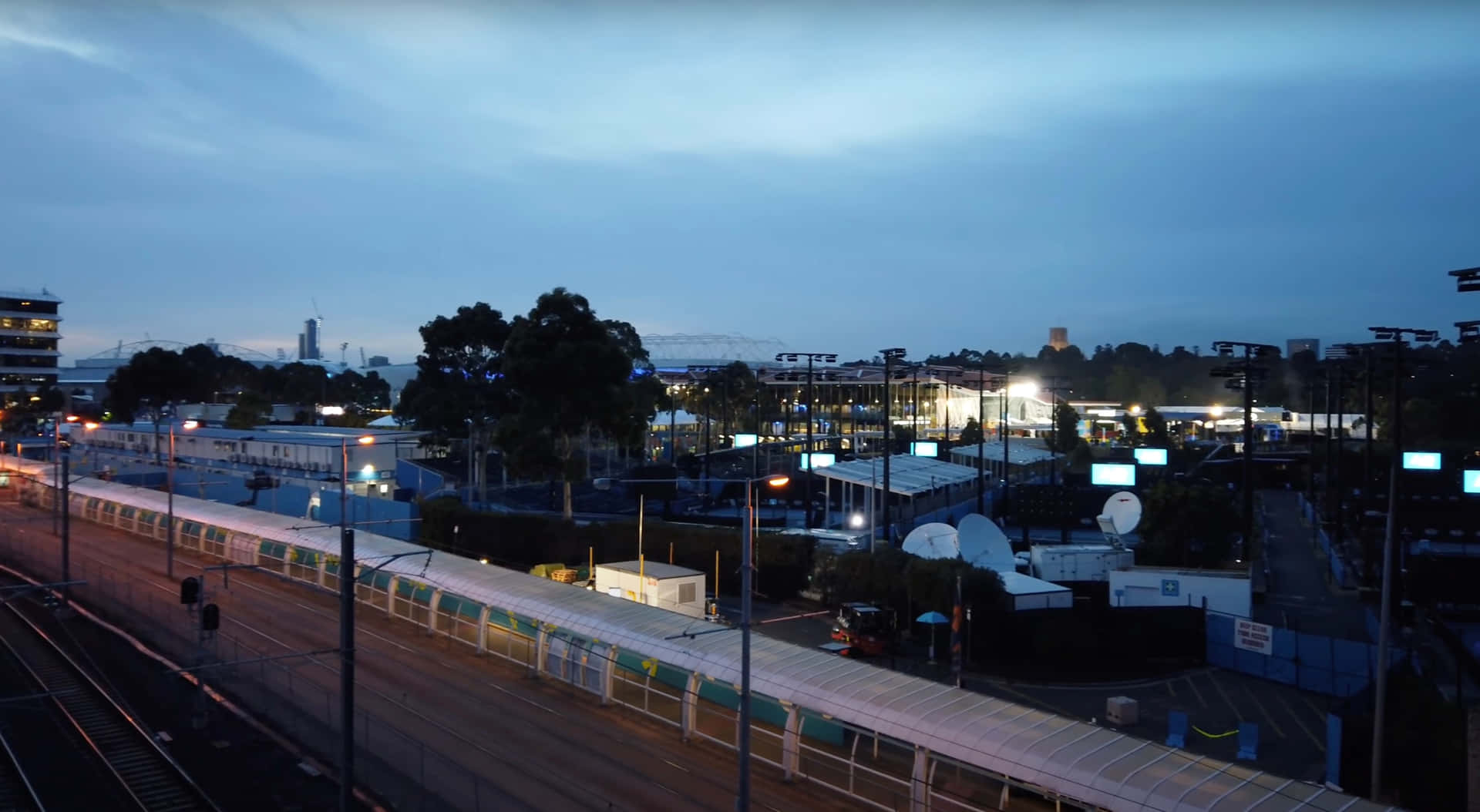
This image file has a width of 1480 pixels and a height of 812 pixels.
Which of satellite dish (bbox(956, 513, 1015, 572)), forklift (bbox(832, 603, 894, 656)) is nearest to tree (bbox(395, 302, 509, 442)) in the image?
satellite dish (bbox(956, 513, 1015, 572))

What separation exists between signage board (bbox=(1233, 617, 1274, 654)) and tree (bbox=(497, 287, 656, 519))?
2410 cm

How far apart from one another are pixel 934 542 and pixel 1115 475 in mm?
24278

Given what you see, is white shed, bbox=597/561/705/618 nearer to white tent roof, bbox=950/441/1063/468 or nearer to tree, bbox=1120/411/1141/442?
white tent roof, bbox=950/441/1063/468

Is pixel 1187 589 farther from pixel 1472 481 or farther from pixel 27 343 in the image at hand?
pixel 27 343

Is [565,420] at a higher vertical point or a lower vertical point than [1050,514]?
higher

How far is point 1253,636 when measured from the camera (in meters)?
23.7

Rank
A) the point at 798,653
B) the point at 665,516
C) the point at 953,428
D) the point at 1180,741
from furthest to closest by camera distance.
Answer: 1. the point at 953,428
2. the point at 665,516
3. the point at 1180,741
4. the point at 798,653

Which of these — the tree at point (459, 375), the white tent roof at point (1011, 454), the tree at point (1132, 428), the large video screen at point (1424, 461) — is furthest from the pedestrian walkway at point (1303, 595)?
the tree at point (1132, 428)

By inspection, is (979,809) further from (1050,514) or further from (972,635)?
(1050,514)

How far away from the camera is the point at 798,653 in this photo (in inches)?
663

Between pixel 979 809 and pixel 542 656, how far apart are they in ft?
35.5

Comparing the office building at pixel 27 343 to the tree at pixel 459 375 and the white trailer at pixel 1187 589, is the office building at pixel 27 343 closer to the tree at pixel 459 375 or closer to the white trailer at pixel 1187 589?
the tree at pixel 459 375

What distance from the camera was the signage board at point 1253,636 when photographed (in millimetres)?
23328

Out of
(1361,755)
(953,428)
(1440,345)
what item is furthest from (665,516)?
(1440,345)
